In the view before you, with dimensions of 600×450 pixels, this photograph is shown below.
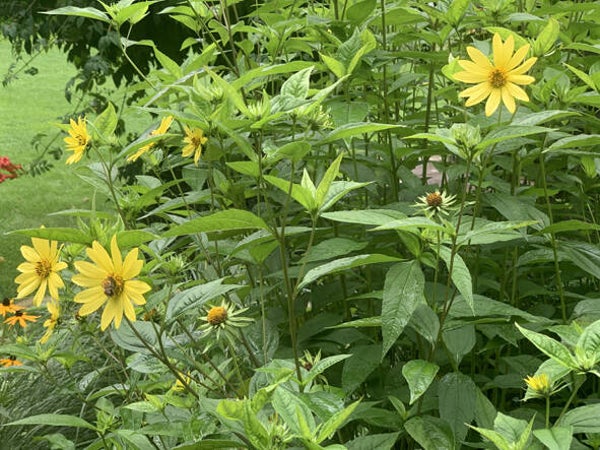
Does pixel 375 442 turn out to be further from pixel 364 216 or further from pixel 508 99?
pixel 508 99

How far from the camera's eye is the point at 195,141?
3.93 feet

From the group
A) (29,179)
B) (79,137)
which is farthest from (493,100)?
(29,179)

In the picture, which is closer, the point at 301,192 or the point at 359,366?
the point at 301,192

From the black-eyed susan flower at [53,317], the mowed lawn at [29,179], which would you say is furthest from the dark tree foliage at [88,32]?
the black-eyed susan flower at [53,317]

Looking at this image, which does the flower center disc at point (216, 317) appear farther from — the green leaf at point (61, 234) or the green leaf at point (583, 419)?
the green leaf at point (583, 419)

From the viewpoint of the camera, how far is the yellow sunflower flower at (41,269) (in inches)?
41.2

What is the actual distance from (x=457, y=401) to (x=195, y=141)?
0.50 meters

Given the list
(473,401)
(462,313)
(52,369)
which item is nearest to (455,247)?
(462,313)

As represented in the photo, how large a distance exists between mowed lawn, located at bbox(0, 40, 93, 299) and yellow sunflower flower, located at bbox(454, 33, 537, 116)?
6.58 feet

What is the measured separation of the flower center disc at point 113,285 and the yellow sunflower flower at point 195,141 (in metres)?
0.28

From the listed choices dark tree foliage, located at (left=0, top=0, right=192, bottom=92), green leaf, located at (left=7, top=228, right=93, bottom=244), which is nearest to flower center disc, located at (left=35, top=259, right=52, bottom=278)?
green leaf, located at (left=7, top=228, right=93, bottom=244)

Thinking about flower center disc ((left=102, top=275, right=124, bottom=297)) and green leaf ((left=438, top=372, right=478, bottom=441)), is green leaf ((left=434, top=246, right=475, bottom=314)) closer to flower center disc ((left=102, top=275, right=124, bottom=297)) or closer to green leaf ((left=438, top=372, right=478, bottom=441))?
green leaf ((left=438, top=372, right=478, bottom=441))

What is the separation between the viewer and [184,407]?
113 centimetres

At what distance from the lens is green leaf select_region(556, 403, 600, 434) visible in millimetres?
874
